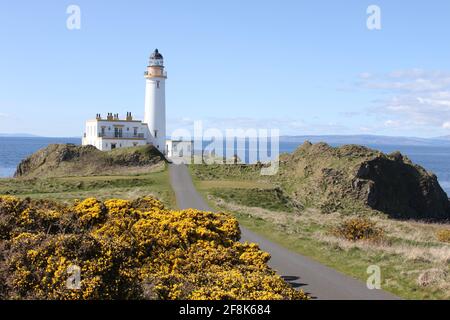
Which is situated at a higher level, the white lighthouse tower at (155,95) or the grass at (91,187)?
the white lighthouse tower at (155,95)

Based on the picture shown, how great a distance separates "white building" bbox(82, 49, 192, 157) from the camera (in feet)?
227

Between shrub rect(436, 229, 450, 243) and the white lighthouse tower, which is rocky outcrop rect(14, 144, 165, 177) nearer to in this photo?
the white lighthouse tower

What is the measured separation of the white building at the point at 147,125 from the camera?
6919 cm

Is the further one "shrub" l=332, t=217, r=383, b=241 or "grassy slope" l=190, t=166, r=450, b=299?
"shrub" l=332, t=217, r=383, b=241

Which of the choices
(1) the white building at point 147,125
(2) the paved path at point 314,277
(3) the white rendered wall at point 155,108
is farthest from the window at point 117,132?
(2) the paved path at point 314,277

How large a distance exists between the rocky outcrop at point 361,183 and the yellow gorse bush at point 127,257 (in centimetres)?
3586

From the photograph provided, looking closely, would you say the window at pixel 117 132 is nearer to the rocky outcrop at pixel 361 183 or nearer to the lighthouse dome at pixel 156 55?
the lighthouse dome at pixel 156 55

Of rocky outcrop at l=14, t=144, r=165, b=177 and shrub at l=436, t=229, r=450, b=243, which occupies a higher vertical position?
rocky outcrop at l=14, t=144, r=165, b=177

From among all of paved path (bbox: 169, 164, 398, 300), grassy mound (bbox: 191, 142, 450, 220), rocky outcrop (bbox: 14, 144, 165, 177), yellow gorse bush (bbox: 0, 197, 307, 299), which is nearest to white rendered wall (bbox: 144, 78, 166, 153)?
rocky outcrop (bbox: 14, 144, 165, 177)

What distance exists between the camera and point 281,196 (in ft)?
152

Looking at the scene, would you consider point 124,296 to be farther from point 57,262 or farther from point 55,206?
point 55,206

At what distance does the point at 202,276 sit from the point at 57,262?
3.17m

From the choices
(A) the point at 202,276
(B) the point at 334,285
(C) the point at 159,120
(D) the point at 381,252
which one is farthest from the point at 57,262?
(C) the point at 159,120

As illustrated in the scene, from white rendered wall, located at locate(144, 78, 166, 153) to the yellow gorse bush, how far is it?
52424 millimetres
